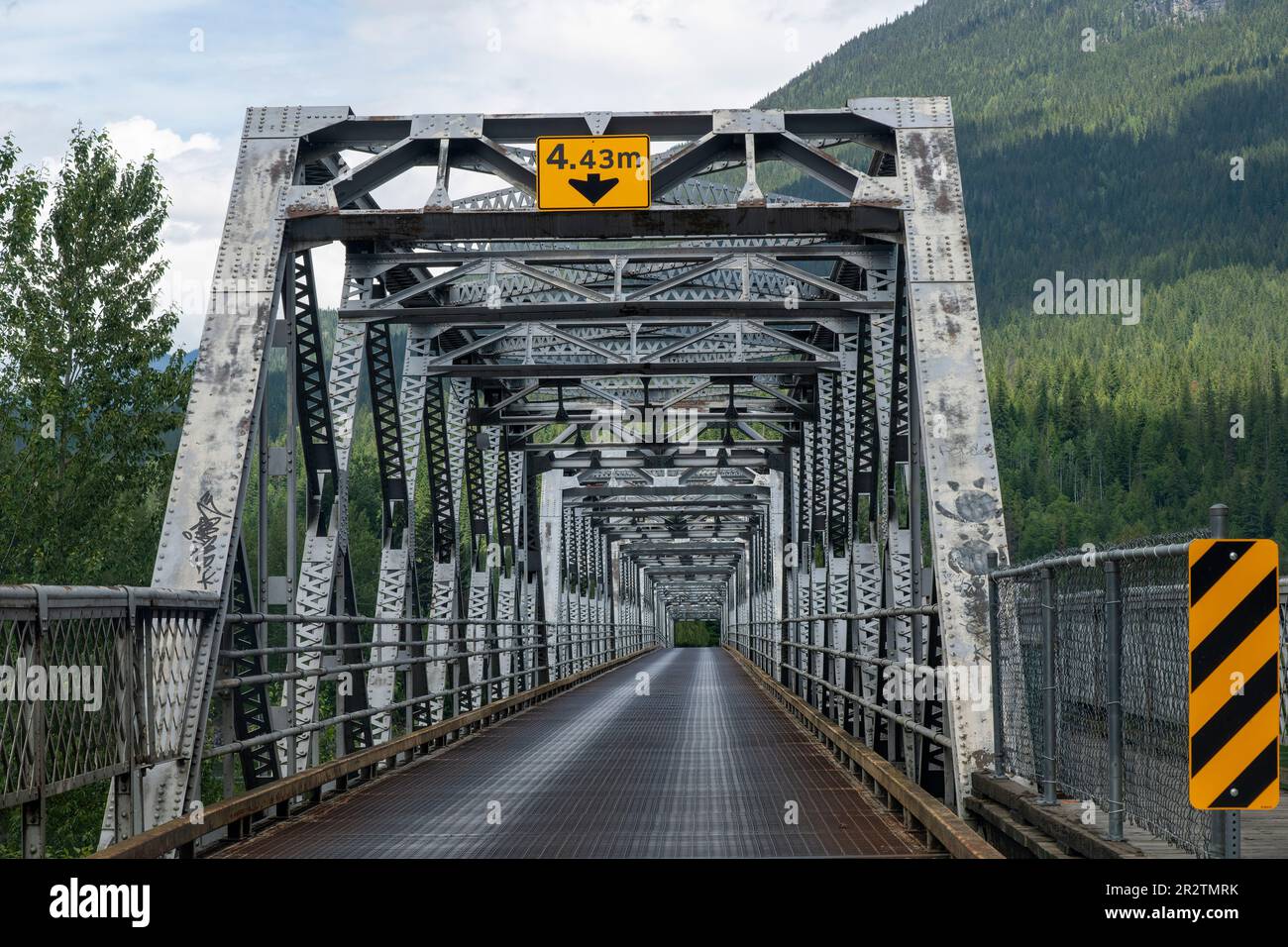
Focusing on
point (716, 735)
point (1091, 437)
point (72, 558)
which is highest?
point (1091, 437)

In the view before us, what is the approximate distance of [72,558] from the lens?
3081 centimetres

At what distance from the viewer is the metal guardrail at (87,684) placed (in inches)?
243

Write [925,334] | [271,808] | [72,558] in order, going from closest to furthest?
1. [271,808]
2. [925,334]
3. [72,558]

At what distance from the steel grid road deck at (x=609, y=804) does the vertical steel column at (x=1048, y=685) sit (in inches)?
35.3

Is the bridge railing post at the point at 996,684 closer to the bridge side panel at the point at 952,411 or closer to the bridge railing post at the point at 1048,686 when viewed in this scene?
the bridge side panel at the point at 952,411

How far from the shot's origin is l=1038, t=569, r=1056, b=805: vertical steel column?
7555 mm

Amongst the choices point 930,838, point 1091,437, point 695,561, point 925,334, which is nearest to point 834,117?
point 925,334

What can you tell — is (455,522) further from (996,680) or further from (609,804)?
(996,680)

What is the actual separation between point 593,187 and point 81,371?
24555 mm

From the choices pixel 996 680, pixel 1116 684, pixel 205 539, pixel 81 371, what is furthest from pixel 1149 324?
pixel 1116 684

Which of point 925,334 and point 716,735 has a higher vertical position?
point 925,334

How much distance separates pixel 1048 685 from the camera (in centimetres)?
757
